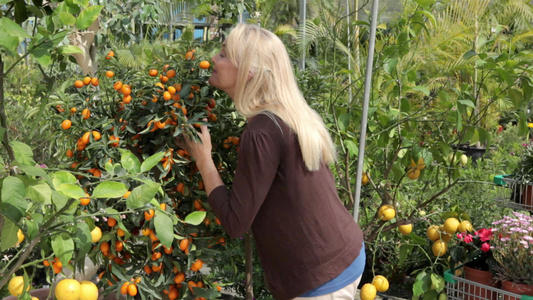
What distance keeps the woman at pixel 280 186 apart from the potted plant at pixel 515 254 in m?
0.95

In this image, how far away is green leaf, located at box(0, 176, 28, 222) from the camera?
0.75m

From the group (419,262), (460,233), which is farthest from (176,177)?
(419,262)

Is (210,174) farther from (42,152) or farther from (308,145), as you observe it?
(42,152)

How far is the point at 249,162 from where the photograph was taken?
1.44 m

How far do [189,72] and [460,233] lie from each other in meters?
1.49

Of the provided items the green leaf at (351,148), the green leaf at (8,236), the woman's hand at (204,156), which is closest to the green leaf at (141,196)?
the green leaf at (8,236)

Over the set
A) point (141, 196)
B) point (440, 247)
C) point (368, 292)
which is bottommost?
point (368, 292)

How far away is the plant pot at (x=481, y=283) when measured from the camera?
2320 millimetres

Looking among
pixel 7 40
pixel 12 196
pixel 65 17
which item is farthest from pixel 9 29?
pixel 12 196

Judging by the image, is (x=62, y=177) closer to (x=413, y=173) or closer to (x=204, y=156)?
(x=204, y=156)

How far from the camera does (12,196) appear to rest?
76 cm

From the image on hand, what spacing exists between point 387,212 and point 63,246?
1.79m

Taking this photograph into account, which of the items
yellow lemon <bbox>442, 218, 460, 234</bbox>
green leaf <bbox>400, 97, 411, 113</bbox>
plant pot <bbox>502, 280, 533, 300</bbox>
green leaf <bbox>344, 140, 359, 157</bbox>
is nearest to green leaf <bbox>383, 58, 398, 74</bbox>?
green leaf <bbox>400, 97, 411, 113</bbox>

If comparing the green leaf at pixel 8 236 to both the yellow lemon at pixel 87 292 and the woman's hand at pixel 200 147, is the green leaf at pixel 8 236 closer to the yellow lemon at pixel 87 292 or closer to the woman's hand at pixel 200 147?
the yellow lemon at pixel 87 292
